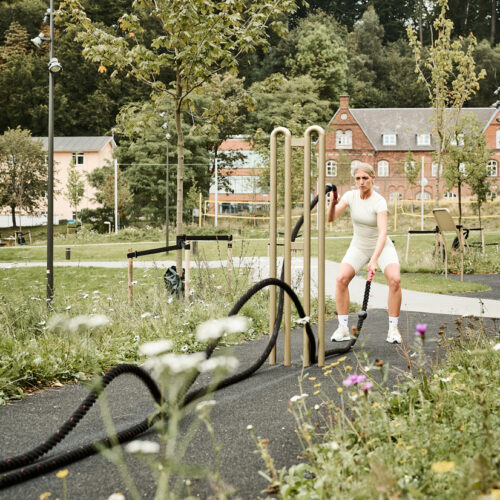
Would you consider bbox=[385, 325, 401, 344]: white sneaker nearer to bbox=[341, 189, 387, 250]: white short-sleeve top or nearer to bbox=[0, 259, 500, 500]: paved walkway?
bbox=[0, 259, 500, 500]: paved walkway

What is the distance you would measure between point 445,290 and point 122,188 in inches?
1211

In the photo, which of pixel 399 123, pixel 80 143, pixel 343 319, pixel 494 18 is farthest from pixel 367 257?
pixel 494 18

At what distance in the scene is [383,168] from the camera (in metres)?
56.7

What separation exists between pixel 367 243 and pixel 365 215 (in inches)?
11.6

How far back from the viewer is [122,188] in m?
39.9

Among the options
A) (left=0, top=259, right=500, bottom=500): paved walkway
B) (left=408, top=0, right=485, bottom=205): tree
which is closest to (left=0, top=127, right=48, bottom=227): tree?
(left=408, top=0, right=485, bottom=205): tree

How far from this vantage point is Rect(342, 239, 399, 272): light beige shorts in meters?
5.91

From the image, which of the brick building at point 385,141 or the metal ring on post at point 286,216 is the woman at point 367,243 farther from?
the brick building at point 385,141

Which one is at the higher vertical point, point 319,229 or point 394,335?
point 319,229

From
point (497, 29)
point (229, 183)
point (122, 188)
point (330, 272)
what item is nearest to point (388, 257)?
point (330, 272)

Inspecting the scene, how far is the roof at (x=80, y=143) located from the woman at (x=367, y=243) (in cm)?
5428

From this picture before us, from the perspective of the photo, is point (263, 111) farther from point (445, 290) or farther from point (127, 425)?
point (127, 425)

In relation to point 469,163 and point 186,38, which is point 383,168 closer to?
point 469,163

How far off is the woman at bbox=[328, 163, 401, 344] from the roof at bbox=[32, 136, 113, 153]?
54.3 meters
